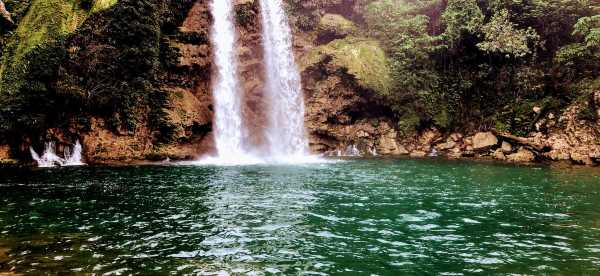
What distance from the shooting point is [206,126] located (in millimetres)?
31797

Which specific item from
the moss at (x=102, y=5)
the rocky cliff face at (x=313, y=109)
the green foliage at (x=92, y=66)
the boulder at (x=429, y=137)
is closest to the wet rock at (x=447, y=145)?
the rocky cliff face at (x=313, y=109)

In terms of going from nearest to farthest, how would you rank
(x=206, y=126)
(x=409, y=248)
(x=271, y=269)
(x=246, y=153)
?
(x=271, y=269)
(x=409, y=248)
(x=206, y=126)
(x=246, y=153)

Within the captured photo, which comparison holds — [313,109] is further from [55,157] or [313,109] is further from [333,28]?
[55,157]

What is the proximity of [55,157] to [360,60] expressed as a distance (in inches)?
985

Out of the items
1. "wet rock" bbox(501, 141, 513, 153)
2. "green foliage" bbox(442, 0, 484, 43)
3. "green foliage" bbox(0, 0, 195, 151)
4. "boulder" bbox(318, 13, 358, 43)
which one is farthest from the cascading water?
"wet rock" bbox(501, 141, 513, 153)

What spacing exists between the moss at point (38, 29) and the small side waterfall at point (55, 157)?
397 centimetres

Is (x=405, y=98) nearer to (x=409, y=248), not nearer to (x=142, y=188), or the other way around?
(x=142, y=188)

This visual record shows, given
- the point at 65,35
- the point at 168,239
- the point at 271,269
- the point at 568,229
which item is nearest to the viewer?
the point at 271,269

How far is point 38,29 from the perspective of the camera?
2578cm

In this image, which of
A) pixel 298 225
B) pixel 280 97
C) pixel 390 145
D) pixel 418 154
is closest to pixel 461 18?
pixel 418 154

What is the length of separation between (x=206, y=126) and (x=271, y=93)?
707cm

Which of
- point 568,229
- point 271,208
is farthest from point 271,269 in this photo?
point 568,229

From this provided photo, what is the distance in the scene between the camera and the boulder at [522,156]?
28350 mm

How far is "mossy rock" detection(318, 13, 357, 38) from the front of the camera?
39281mm
